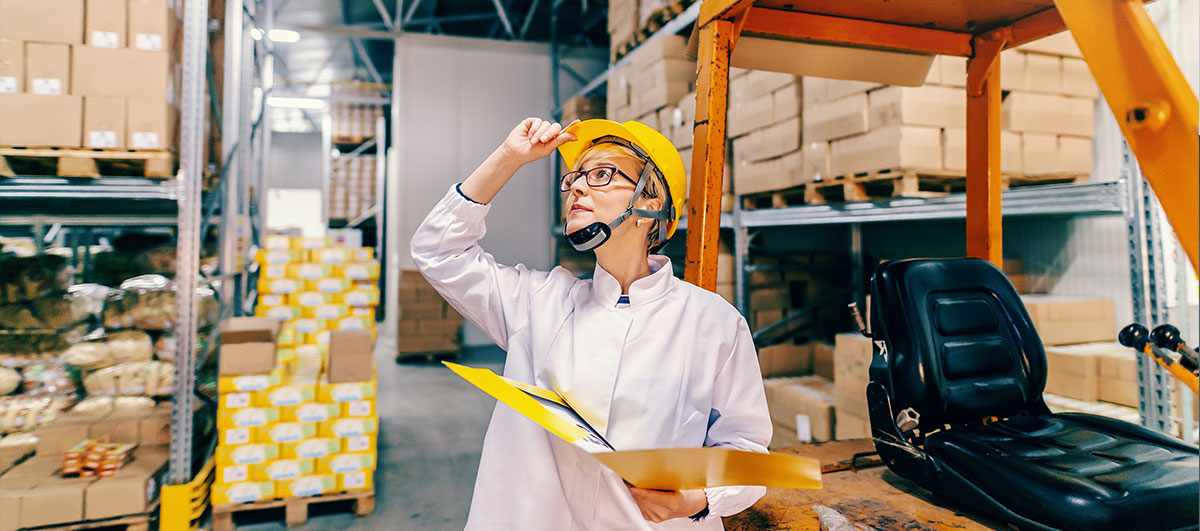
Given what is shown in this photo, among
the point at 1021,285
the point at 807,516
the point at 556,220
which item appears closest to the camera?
the point at 807,516

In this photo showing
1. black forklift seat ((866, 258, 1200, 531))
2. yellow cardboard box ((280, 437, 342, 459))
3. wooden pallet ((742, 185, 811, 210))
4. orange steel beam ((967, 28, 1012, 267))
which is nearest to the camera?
black forklift seat ((866, 258, 1200, 531))

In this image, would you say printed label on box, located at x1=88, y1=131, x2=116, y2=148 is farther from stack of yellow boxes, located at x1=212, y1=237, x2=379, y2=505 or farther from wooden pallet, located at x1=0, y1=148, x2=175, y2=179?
stack of yellow boxes, located at x1=212, y1=237, x2=379, y2=505

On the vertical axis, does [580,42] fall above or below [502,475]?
above

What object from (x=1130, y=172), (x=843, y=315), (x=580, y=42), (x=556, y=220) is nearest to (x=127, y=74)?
(x=1130, y=172)

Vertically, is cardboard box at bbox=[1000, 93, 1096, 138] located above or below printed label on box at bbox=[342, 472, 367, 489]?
above

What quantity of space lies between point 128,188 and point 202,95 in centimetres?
64

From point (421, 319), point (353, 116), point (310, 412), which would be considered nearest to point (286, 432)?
point (310, 412)

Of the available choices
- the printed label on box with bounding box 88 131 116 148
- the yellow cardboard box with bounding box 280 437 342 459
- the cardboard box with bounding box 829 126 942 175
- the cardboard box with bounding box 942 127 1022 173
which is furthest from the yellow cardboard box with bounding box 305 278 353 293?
the cardboard box with bounding box 942 127 1022 173

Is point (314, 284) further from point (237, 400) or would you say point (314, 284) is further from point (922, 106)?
point (922, 106)

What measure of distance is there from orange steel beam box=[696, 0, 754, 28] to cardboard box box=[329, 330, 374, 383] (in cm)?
285

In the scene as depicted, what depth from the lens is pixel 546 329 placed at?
4.68 feet

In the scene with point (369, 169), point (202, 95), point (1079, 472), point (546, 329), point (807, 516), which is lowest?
point (807, 516)

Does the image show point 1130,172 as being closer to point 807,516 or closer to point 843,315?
point 807,516

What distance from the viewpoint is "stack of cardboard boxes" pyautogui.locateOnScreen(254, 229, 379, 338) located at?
5000 millimetres
